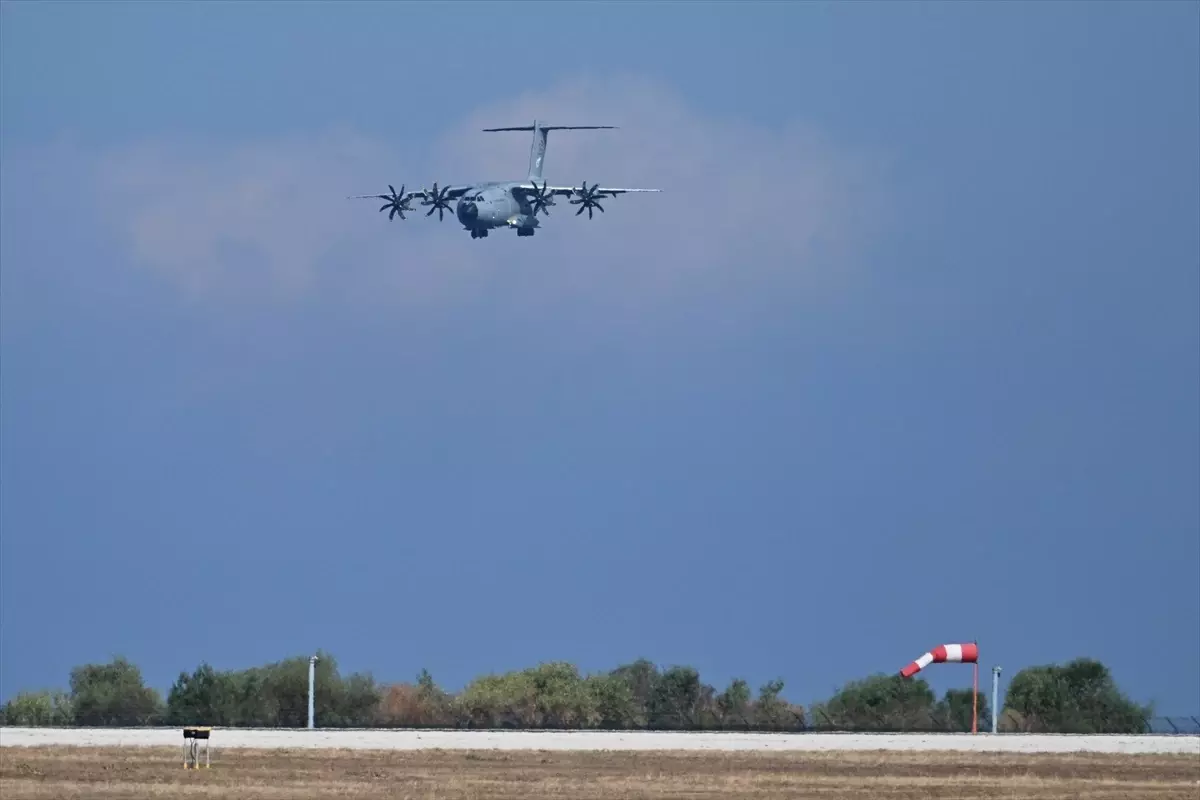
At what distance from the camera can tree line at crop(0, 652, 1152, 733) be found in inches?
2613

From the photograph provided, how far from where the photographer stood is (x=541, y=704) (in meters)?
69.9

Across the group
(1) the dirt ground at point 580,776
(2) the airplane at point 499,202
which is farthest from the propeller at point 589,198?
(1) the dirt ground at point 580,776

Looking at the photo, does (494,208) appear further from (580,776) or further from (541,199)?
(580,776)

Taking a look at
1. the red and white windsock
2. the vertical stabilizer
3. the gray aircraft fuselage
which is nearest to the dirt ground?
the red and white windsock

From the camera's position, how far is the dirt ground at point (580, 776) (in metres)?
36.6

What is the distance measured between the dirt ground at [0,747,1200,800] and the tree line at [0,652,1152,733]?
56.4 ft

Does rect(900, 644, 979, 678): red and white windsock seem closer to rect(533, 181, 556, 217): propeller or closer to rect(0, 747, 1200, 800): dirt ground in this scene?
rect(0, 747, 1200, 800): dirt ground

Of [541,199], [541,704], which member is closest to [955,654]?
[541,704]

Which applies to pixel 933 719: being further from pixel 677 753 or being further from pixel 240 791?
pixel 240 791

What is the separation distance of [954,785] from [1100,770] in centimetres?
666

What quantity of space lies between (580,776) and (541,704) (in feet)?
96.4

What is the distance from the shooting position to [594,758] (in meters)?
46.0

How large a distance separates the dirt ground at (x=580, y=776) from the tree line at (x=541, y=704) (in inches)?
677

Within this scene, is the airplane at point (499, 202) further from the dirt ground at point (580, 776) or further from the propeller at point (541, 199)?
the dirt ground at point (580, 776)
